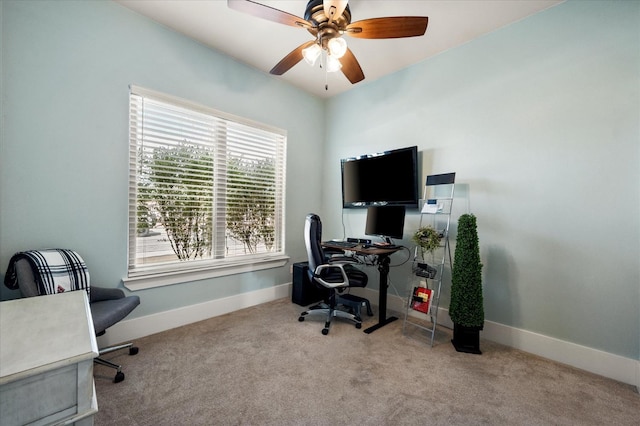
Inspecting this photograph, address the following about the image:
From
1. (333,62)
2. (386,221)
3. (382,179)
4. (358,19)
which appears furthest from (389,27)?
(386,221)

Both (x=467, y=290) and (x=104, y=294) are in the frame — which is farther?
(x=467, y=290)

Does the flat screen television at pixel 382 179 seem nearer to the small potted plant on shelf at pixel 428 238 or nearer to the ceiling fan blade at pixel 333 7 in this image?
the small potted plant on shelf at pixel 428 238

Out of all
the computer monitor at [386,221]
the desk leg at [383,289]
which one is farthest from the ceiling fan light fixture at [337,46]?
the desk leg at [383,289]

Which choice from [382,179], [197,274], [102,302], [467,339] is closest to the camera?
[102,302]

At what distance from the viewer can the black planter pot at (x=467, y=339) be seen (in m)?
2.29

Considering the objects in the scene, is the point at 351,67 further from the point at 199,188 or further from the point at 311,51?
the point at 199,188

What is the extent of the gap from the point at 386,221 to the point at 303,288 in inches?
52.3

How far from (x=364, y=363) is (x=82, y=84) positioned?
3237 millimetres

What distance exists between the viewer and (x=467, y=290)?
2.27m

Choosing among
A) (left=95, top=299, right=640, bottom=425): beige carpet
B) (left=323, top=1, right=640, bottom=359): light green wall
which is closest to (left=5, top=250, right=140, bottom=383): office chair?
(left=95, top=299, right=640, bottom=425): beige carpet

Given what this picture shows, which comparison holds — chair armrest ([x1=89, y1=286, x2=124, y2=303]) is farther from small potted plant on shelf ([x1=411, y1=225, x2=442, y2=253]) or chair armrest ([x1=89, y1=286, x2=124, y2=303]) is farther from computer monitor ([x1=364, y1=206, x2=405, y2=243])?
small potted plant on shelf ([x1=411, y1=225, x2=442, y2=253])

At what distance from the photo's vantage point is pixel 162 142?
101 inches

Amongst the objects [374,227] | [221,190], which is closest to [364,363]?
[374,227]

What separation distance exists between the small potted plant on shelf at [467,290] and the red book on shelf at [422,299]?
0.22 metres
